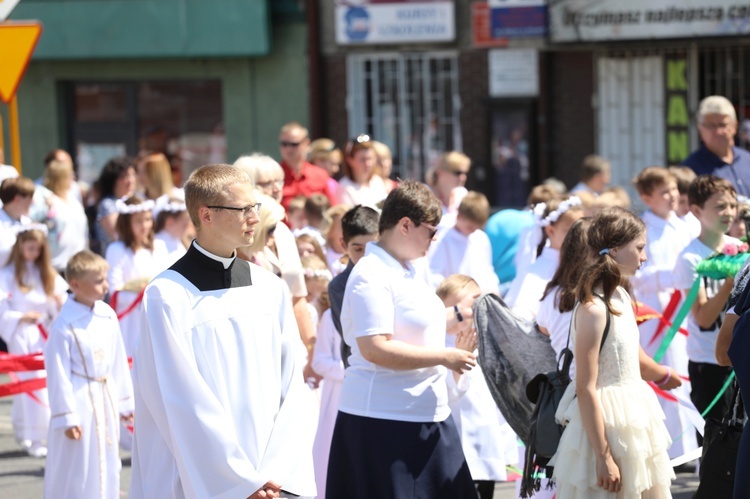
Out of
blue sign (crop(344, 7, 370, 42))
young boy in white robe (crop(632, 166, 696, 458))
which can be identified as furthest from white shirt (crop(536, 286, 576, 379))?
blue sign (crop(344, 7, 370, 42))

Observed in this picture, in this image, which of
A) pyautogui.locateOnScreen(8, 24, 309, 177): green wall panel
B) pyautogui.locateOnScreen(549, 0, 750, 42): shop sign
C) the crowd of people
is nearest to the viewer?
the crowd of people

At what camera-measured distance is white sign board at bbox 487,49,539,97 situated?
18.7 meters

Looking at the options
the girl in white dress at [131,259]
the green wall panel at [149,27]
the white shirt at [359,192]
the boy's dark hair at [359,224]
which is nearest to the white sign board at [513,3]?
the green wall panel at [149,27]

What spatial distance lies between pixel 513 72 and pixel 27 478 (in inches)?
464

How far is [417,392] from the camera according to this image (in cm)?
553

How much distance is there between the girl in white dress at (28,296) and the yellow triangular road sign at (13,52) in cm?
112

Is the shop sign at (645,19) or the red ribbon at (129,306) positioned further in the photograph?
the shop sign at (645,19)

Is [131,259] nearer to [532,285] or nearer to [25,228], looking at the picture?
[25,228]

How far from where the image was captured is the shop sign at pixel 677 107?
1812 cm

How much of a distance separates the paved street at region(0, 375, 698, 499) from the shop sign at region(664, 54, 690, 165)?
10671 millimetres

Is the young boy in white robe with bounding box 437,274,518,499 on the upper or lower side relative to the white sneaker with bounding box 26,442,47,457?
upper

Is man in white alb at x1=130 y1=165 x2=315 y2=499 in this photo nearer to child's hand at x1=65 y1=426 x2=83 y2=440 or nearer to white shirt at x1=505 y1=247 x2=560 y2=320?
white shirt at x1=505 y1=247 x2=560 y2=320

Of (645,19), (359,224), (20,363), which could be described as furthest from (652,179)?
(645,19)

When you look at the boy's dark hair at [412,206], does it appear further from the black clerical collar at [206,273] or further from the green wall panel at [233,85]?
the green wall panel at [233,85]
